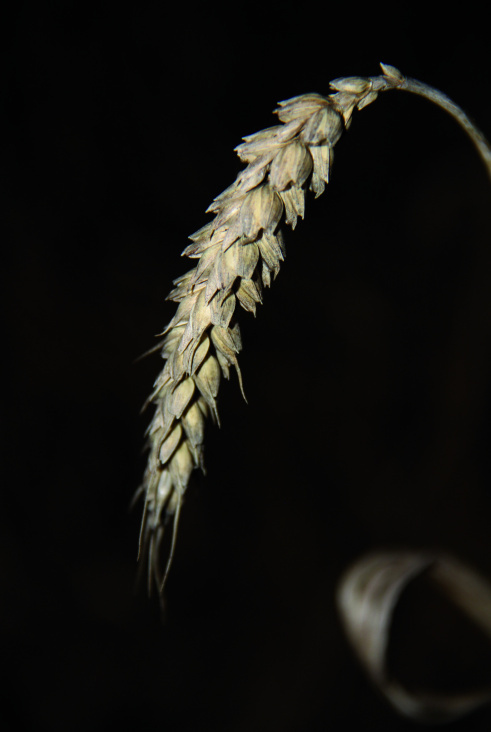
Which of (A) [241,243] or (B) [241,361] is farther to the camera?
(B) [241,361]

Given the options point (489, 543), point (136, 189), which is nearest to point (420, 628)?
point (489, 543)

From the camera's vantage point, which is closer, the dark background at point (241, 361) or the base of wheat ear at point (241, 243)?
the base of wheat ear at point (241, 243)

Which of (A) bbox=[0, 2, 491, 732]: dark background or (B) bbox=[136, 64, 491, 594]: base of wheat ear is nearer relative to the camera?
(B) bbox=[136, 64, 491, 594]: base of wheat ear

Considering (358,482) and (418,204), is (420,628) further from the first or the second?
(418,204)
